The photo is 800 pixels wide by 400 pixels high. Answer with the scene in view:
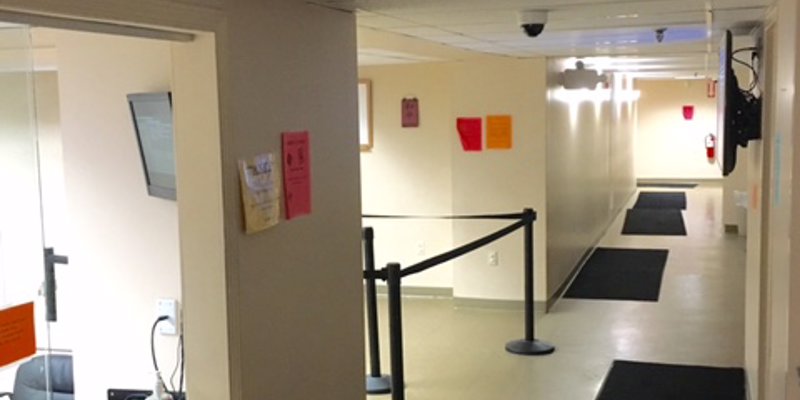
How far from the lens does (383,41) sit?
17.4 ft

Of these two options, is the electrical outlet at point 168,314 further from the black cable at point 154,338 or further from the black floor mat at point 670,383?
the black floor mat at point 670,383

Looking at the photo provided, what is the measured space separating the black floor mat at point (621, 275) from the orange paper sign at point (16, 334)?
5577 mm

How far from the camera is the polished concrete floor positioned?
494 cm

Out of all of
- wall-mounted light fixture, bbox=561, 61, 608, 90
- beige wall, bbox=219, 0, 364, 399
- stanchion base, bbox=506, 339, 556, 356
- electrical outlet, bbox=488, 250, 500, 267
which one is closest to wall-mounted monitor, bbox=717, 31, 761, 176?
beige wall, bbox=219, 0, 364, 399

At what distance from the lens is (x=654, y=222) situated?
11664 mm

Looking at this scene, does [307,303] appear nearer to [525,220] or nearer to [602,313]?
[525,220]

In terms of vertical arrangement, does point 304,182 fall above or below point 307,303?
above

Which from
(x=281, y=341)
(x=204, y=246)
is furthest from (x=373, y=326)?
(x=204, y=246)

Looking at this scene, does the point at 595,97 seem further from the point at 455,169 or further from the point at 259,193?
the point at 259,193

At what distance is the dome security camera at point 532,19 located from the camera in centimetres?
357

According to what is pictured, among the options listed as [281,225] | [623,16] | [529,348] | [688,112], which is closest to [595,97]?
[529,348]

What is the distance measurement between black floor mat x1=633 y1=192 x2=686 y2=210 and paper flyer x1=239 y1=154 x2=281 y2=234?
11718 mm

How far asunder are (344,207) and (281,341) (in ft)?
2.12

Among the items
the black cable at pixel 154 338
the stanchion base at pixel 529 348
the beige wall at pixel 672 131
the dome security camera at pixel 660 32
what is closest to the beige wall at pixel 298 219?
the black cable at pixel 154 338
